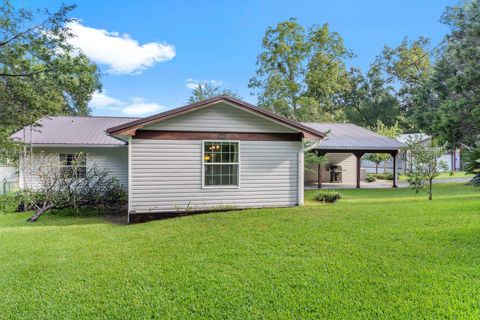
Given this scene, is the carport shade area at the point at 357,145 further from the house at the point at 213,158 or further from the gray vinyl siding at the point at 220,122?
the gray vinyl siding at the point at 220,122

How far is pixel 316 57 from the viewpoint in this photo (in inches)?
1158

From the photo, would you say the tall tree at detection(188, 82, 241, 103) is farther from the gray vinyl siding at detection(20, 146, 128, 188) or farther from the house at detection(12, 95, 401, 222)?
the house at detection(12, 95, 401, 222)

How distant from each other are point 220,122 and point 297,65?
23.8 m

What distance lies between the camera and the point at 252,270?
4133 millimetres

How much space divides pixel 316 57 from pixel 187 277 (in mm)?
29499

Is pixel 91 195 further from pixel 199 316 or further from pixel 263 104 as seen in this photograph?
pixel 263 104

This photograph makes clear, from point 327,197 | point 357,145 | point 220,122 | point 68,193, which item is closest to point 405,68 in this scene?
point 357,145

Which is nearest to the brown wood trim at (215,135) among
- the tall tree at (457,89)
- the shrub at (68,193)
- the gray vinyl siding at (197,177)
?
the gray vinyl siding at (197,177)

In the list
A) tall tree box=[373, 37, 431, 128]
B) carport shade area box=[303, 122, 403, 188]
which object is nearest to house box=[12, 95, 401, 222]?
carport shade area box=[303, 122, 403, 188]

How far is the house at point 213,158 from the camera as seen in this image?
27.1 feet

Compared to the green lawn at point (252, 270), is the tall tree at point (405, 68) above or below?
above

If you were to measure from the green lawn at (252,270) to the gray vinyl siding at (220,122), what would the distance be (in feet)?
9.77

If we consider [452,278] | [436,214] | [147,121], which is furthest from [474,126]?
Result: [147,121]

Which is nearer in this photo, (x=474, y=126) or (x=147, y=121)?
(x=147, y=121)
